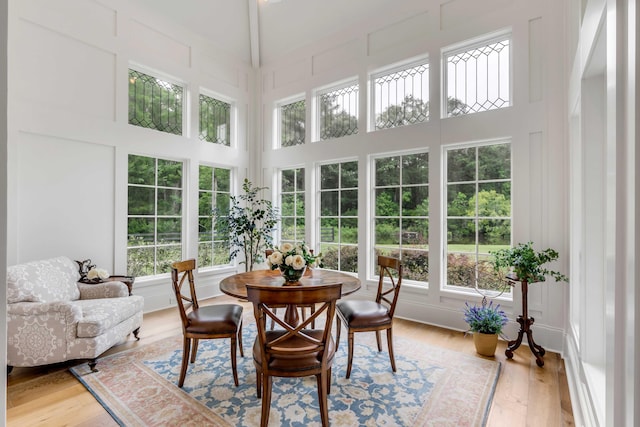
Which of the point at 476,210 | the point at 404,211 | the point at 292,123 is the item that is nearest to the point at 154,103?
the point at 292,123

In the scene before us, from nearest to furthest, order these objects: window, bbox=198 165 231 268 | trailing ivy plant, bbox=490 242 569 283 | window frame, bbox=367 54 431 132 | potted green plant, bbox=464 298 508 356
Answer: trailing ivy plant, bbox=490 242 569 283
potted green plant, bbox=464 298 508 356
window frame, bbox=367 54 431 132
window, bbox=198 165 231 268

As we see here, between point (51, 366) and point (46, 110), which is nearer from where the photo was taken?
point (51, 366)

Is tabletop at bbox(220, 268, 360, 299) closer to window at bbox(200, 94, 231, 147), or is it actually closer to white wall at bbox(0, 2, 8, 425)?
white wall at bbox(0, 2, 8, 425)

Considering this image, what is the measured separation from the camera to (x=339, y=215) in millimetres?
4723

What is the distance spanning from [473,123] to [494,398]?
271cm

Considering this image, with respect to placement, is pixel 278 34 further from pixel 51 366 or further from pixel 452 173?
pixel 51 366

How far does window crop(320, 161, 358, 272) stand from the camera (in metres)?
4.56

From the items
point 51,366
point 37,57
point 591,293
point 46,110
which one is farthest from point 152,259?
point 591,293

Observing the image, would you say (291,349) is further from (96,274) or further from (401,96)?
(401,96)

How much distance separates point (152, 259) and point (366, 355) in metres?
3.21

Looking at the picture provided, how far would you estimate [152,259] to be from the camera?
434 cm

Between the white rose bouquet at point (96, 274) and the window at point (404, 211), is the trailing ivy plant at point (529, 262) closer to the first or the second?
the window at point (404, 211)

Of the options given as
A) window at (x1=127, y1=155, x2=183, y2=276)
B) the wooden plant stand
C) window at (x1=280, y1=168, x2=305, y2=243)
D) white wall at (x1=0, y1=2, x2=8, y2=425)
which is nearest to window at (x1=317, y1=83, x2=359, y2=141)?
window at (x1=280, y1=168, x2=305, y2=243)

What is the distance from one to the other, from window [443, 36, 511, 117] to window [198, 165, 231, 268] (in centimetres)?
363
